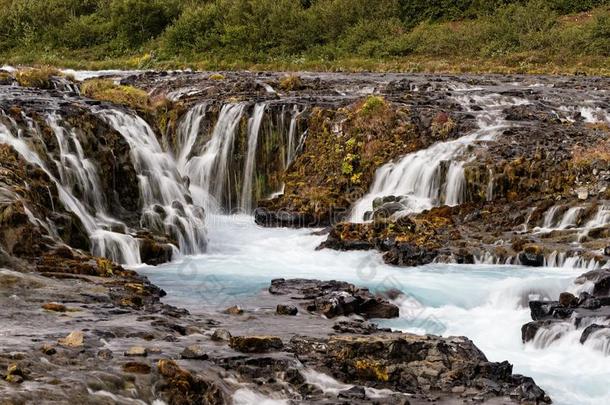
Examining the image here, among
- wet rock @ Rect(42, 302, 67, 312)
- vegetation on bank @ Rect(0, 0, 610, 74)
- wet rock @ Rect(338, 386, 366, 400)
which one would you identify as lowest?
wet rock @ Rect(338, 386, 366, 400)

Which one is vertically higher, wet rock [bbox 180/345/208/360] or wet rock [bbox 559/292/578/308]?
wet rock [bbox 559/292/578/308]

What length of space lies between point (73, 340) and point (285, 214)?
12316 millimetres

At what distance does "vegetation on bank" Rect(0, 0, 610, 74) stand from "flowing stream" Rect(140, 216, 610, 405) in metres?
27.3

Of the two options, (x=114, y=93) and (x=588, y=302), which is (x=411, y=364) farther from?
(x=114, y=93)

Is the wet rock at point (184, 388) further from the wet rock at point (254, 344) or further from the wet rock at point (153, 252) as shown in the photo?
the wet rock at point (153, 252)

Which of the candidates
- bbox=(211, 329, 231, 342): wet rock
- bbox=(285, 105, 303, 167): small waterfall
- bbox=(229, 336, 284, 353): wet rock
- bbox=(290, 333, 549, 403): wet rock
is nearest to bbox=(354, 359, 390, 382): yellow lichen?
bbox=(290, 333, 549, 403): wet rock

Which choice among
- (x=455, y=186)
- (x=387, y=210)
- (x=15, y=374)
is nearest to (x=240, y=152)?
(x=387, y=210)

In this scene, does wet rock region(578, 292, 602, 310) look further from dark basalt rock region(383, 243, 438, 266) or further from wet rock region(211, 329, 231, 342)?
wet rock region(211, 329, 231, 342)

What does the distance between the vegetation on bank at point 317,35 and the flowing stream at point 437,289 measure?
89.6ft

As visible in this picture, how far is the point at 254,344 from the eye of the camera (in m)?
9.26

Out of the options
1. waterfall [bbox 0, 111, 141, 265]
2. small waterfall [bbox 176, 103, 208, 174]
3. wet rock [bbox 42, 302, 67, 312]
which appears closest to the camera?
wet rock [bbox 42, 302, 67, 312]

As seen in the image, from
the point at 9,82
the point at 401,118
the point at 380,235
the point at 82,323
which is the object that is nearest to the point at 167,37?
the point at 9,82

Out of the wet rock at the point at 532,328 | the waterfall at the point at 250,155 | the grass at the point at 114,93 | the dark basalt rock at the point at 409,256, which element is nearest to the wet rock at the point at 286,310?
the wet rock at the point at 532,328

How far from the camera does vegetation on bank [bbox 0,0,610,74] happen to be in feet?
149
